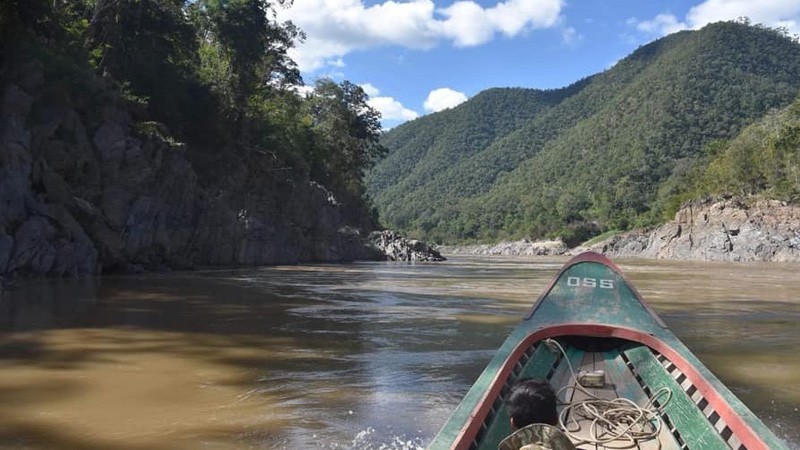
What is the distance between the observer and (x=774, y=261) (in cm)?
5269

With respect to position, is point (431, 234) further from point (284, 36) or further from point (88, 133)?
point (88, 133)

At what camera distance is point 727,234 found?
58312 mm

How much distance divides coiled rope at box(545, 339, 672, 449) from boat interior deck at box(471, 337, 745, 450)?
1.1 inches

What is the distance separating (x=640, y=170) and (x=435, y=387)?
95.7m

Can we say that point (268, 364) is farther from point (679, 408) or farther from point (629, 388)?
point (679, 408)

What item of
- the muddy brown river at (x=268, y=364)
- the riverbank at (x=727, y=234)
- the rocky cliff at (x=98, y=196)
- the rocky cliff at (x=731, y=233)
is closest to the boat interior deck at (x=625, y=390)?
the muddy brown river at (x=268, y=364)

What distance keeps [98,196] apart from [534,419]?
2084 centimetres

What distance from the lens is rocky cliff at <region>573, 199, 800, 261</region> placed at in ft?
177

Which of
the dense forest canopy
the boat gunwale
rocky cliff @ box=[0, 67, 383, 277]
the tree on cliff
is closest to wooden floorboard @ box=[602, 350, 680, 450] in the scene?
the boat gunwale

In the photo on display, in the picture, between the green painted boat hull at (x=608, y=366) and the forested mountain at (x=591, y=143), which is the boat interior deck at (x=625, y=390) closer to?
the green painted boat hull at (x=608, y=366)

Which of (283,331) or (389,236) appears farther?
(389,236)

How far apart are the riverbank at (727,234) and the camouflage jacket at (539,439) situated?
58245mm

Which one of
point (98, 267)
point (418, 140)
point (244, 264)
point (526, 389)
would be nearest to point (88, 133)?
point (98, 267)

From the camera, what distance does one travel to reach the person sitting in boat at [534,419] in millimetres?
2893
